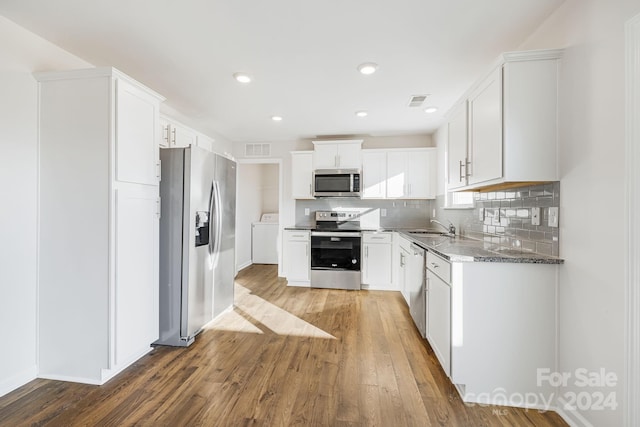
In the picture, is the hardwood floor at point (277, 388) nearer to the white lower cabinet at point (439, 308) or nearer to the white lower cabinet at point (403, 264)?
the white lower cabinet at point (439, 308)

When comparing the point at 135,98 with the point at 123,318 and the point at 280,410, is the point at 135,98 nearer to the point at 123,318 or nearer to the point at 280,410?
the point at 123,318

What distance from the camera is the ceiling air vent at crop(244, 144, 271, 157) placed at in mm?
5109

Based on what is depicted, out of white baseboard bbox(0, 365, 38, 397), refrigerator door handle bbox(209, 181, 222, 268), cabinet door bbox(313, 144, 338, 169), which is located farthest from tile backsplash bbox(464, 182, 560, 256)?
white baseboard bbox(0, 365, 38, 397)

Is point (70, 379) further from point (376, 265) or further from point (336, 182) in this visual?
point (336, 182)

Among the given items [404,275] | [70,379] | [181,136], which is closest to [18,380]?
[70,379]

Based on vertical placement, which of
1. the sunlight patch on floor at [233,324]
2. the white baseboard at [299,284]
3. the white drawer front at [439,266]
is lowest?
the sunlight patch on floor at [233,324]

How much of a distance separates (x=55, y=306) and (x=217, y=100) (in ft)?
8.00

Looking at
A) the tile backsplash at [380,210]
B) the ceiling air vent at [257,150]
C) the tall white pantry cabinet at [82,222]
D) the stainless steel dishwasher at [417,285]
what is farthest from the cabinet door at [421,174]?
the tall white pantry cabinet at [82,222]

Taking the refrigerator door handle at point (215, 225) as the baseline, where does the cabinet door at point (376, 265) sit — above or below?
below

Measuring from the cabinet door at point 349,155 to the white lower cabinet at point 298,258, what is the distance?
50.3 inches

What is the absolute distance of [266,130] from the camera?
4.47 metres

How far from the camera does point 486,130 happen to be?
200 cm

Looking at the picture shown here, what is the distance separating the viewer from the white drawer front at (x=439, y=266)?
1932 mm

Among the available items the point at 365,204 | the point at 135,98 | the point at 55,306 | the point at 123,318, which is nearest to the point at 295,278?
the point at 365,204
